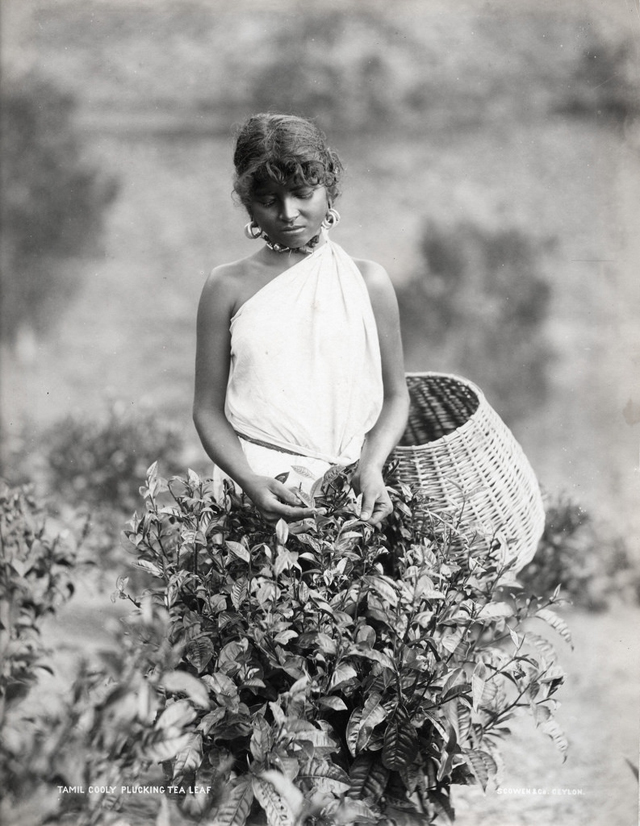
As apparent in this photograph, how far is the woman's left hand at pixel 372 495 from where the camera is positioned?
1.82 metres

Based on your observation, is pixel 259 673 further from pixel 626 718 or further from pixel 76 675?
pixel 626 718

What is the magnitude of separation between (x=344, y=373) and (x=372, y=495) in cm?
36

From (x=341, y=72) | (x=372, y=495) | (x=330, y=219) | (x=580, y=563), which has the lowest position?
(x=580, y=563)

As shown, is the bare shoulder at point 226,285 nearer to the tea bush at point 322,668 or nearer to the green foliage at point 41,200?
the green foliage at point 41,200

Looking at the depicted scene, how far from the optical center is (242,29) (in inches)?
88.0

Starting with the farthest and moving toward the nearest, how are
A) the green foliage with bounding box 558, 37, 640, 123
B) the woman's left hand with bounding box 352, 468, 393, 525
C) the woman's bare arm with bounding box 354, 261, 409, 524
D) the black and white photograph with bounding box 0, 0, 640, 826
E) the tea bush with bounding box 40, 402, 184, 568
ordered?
the tea bush with bounding box 40, 402, 184, 568 → the green foliage with bounding box 558, 37, 640, 123 → the woman's bare arm with bounding box 354, 261, 409, 524 → the woman's left hand with bounding box 352, 468, 393, 525 → the black and white photograph with bounding box 0, 0, 640, 826

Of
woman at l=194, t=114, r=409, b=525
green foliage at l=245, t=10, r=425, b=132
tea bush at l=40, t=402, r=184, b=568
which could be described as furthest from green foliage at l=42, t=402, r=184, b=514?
green foliage at l=245, t=10, r=425, b=132

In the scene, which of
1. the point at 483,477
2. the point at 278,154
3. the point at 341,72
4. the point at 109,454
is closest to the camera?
the point at 278,154

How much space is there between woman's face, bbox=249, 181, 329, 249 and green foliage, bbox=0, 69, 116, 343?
0.55 meters

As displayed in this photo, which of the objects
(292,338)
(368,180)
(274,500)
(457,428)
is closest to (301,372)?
(292,338)

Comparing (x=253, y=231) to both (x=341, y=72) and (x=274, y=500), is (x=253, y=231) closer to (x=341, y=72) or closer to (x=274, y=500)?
(x=341, y=72)

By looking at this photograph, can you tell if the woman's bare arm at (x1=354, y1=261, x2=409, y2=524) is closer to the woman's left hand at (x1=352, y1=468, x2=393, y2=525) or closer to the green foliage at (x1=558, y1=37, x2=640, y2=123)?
the woman's left hand at (x1=352, y1=468, x2=393, y2=525)

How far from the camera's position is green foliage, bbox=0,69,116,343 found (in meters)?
2.25

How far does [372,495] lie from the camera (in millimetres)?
1868
